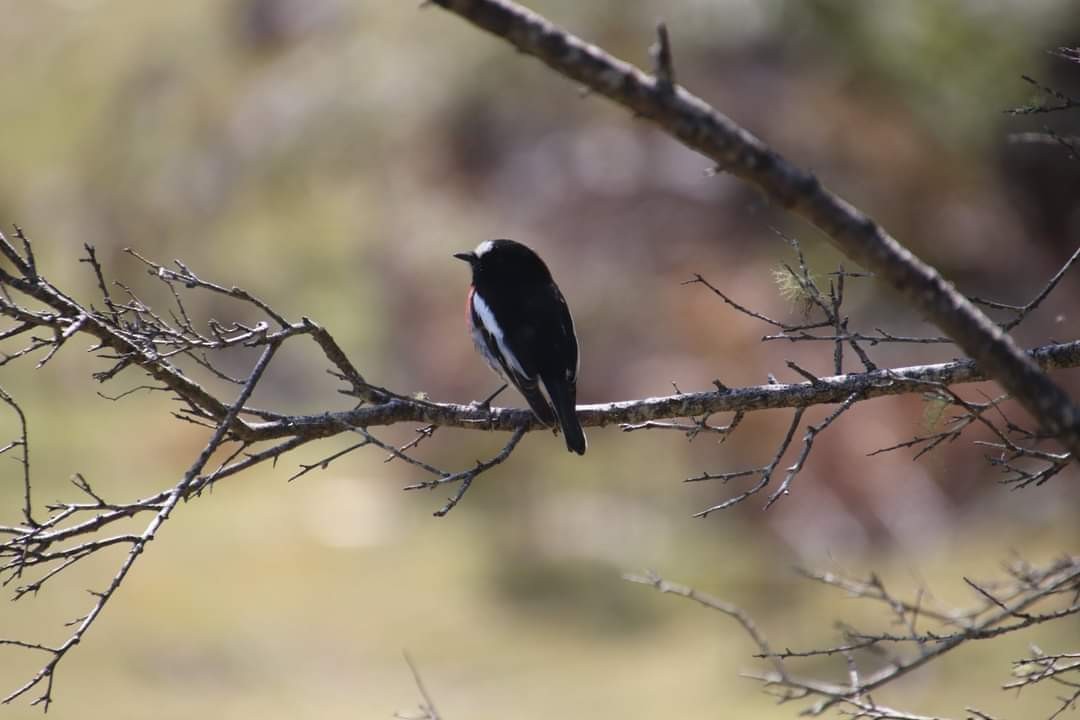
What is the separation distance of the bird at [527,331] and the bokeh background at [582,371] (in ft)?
18.2

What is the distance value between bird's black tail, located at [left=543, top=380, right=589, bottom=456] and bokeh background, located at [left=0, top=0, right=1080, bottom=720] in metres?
5.97

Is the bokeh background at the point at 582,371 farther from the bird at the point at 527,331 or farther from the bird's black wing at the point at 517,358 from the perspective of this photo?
the bird's black wing at the point at 517,358

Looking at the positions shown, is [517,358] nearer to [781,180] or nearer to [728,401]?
[728,401]

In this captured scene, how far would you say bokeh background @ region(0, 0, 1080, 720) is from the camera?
11930mm

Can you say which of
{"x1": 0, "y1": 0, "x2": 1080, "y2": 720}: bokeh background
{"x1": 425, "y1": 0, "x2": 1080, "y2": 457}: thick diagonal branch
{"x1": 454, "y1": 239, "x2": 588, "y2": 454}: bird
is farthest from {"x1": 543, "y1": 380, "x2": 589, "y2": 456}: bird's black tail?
{"x1": 0, "y1": 0, "x2": 1080, "y2": 720}: bokeh background

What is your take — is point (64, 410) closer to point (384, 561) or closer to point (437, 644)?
point (384, 561)

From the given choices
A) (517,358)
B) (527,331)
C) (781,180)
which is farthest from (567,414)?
(781,180)

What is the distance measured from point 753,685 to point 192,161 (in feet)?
43.8

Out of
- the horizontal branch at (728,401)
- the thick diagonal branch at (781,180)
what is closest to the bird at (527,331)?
the horizontal branch at (728,401)

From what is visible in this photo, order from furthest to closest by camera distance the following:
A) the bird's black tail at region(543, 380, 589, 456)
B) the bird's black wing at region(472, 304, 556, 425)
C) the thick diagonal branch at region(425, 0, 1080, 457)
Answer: the bird's black wing at region(472, 304, 556, 425)
the bird's black tail at region(543, 380, 589, 456)
the thick diagonal branch at region(425, 0, 1080, 457)

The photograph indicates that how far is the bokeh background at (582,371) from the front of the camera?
11.9 m

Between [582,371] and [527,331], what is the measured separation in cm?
867

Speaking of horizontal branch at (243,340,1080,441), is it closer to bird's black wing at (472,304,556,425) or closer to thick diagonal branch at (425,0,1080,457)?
bird's black wing at (472,304,556,425)

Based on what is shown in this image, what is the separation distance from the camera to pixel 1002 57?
12.5m
